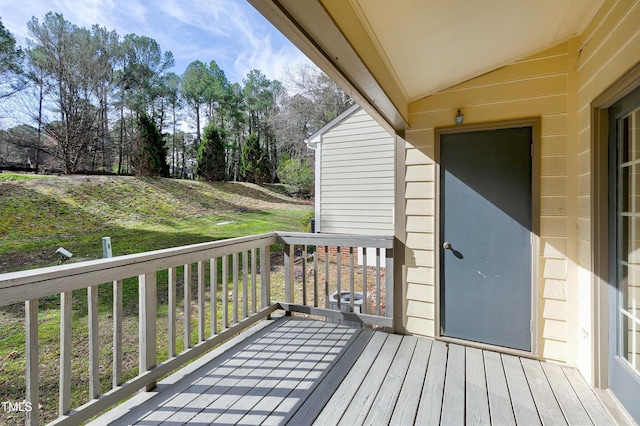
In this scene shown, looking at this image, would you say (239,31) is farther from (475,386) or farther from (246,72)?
(475,386)

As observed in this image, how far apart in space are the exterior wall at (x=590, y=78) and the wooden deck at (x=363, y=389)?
467 millimetres

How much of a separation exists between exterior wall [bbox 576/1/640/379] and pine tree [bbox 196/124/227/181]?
1016 cm

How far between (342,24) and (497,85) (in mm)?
1893

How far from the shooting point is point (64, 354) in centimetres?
151

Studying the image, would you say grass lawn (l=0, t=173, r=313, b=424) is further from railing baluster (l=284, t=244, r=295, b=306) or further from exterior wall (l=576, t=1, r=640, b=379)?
exterior wall (l=576, t=1, r=640, b=379)

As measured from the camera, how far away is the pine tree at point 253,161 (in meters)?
11.4

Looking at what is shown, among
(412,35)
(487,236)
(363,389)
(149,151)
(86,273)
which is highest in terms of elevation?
(149,151)

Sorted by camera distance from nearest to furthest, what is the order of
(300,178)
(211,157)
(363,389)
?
(363,389) < (211,157) < (300,178)

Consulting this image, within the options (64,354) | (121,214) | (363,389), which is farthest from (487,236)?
(121,214)

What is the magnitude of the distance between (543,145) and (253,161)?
10.4 metres

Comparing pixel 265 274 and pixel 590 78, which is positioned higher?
pixel 590 78

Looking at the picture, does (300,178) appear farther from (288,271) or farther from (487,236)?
(487,236)

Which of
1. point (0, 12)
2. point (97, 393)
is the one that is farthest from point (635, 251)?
point (0, 12)

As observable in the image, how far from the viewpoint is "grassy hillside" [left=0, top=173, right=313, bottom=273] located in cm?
532
